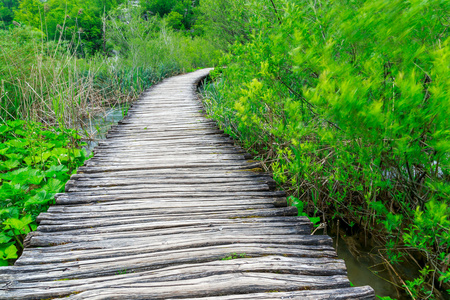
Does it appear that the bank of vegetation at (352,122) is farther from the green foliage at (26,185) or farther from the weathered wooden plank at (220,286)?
the weathered wooden plank at (220,286)

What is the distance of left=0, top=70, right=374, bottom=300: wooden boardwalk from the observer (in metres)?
1.51

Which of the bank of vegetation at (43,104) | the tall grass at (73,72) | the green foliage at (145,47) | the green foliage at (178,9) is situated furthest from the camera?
the green foliage at (178,9)

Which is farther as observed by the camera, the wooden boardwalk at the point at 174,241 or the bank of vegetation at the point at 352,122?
the wooden boardwalk at the point at 174,241

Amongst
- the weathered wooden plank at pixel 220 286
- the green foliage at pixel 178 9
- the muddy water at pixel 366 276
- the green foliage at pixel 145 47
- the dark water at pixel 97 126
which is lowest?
the muddy water at pixel 366 276

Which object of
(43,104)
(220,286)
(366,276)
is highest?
(43,104)

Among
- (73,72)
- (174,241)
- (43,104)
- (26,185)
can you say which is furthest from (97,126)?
(174,241)

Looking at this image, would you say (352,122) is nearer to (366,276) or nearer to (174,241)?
(174,241)

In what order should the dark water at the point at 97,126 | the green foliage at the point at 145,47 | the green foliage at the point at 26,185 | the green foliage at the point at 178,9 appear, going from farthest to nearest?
the green foliage at the point at 178,9, the green foliage at the point at 145,47, the dark water at the point at 97,126, the green foliage at the point at 26,185

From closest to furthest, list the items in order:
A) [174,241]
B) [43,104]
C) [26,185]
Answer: [174,241]
[26,185]
[43,104]

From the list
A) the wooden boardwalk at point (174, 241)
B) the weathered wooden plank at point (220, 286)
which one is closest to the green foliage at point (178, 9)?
the wooden boardwalk at point (174, 241)

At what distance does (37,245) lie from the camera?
191 cm

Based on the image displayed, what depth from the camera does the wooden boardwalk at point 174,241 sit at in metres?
1.51

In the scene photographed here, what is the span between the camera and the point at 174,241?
1891mm

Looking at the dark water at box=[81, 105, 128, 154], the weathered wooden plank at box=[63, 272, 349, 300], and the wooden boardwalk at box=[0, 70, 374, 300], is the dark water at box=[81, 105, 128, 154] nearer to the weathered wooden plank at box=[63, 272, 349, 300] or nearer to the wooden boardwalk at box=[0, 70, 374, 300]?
the wooden boardwalk at box=[0, 70, 374, 300]
